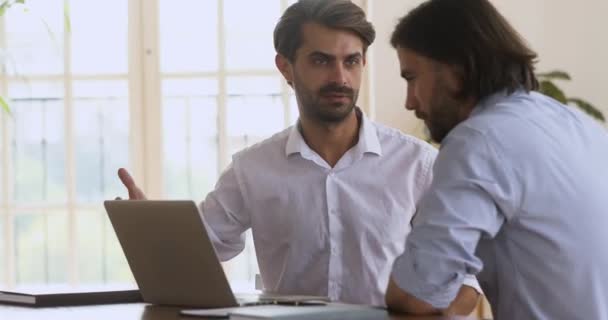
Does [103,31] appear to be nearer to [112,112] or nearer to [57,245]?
[112,112]

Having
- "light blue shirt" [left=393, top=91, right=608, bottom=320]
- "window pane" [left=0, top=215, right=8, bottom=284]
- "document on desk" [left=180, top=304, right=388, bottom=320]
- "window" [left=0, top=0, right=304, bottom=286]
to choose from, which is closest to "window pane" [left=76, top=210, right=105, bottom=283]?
"window" [left=0, top=0, right=304, bottom=286]

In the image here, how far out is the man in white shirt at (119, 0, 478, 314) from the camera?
122 inches

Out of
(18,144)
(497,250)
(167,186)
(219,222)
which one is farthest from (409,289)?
(18,144)

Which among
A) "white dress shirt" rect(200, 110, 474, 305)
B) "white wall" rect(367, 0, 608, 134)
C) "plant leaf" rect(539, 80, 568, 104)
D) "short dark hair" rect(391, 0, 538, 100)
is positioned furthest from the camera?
"white wall" rect(367, 0, 608, 134)

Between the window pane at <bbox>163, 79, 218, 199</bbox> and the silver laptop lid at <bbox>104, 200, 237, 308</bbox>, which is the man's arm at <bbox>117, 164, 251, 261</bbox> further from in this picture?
the window pane at <bbox>163, 79, 218, 199</bbox>

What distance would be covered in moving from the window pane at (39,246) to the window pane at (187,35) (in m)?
1.08

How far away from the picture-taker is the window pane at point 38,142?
6289mm

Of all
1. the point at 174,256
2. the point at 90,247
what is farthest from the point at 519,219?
the point at 90,247

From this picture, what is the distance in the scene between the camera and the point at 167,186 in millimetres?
6199

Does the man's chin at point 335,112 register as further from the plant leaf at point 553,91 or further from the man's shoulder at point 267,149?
the plant leaf at point 553,91

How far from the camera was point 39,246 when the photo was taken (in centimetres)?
632

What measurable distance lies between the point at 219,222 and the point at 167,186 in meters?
2.96

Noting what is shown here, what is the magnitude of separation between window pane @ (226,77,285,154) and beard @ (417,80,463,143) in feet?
12.9

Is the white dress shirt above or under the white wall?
under
